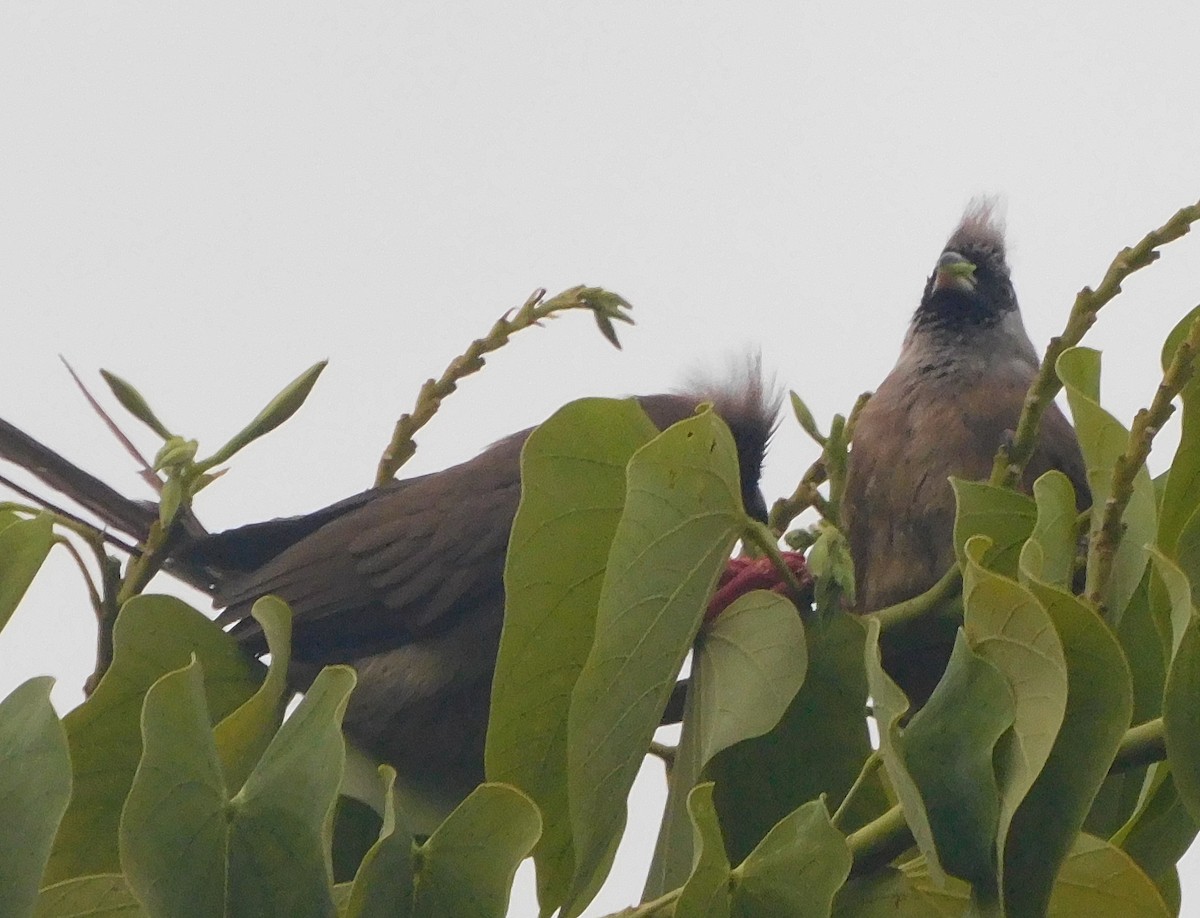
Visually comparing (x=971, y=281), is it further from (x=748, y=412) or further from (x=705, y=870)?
(x=705, y=870)

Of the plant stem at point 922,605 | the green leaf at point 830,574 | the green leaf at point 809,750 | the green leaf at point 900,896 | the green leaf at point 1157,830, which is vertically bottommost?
the green leaf at point 1157,830

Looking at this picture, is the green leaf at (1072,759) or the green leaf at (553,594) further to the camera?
the green leaf at (553,594)

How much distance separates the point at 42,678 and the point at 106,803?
0.29m

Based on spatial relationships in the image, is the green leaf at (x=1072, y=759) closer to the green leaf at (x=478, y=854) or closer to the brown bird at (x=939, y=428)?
the green leaf at (x=478, y=854)

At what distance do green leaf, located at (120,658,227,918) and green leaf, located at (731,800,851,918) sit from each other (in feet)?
1.36

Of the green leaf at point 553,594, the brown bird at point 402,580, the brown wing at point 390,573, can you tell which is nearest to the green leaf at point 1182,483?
the green leaf at point 553,594

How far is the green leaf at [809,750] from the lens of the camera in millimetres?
1535

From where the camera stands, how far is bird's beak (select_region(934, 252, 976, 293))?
11.9 feet

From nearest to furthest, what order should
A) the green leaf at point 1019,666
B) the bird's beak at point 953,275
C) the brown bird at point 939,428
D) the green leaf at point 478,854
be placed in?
1. the green leaf at point 1019,666
2. the green leaf at point 478,854
3. the brown bird at point 939,428
4. the bird's beak at point 953,275

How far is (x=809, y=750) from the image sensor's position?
156cm

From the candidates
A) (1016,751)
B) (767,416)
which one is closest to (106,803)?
(1016,751)

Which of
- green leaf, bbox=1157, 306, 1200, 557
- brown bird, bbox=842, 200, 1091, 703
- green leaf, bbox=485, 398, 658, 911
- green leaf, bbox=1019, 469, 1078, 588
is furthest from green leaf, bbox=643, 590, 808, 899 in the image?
brown bird, bbox=842, 200, 1091, 703

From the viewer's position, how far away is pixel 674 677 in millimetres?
1381

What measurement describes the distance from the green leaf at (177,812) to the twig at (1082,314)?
2.60ft
